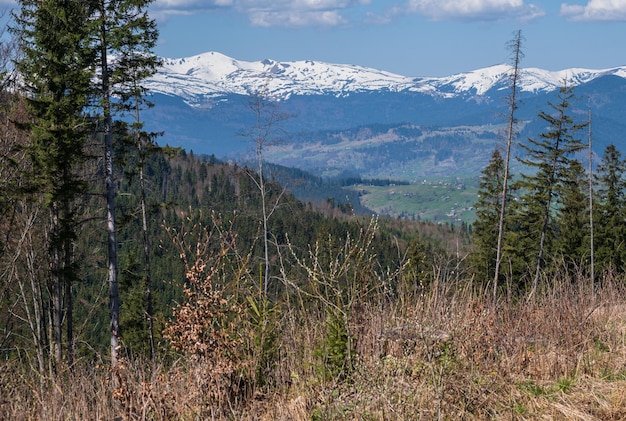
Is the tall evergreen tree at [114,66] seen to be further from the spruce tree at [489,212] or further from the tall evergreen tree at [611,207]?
the tall evergreen tree at [611,207]

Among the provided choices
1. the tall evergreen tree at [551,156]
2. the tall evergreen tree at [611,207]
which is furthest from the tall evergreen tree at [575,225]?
the tall evergreen tree at [551,156]

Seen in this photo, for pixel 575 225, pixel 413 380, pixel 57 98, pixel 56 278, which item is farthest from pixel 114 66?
pixel 575 225

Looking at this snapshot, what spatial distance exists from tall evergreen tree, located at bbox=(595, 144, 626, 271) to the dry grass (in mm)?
38289

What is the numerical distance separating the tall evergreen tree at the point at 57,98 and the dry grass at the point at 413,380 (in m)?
13.5

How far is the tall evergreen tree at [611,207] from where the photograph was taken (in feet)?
131

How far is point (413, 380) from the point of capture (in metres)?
4.42

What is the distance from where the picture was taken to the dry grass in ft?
13.3

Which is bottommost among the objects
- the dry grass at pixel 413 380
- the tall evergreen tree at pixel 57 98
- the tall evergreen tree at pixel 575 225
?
the tall evergreen tree at pixel 575 225

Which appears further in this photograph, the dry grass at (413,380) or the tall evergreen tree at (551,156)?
the tall evergreen tree at (551,156)

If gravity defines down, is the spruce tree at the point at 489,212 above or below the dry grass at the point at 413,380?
below

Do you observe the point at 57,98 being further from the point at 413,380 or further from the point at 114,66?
the point at 413,380

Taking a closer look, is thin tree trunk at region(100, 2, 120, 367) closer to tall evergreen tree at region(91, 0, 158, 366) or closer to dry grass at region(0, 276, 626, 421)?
tall evergreen tree at region(91, 0, 158, 366)

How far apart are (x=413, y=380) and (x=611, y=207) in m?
42.1

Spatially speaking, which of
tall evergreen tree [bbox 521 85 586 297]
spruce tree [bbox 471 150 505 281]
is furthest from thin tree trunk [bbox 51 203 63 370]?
spruce tree [bbox 471 150 505 281]
